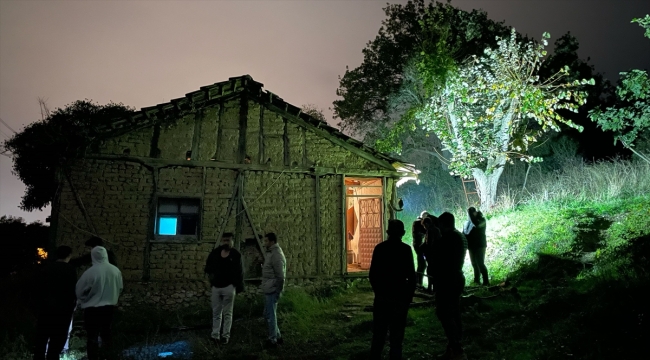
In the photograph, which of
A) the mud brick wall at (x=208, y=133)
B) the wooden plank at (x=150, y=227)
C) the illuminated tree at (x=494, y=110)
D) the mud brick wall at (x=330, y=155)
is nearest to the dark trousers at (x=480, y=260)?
the mud brick wall at (x=330, y=155)

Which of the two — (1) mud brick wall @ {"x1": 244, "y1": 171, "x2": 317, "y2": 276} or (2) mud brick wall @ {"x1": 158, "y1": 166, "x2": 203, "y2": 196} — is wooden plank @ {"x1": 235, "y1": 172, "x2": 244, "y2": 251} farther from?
(2) mud brick wall @ {"x1": 158, "y1": 166, "x2": 203, "y2": 196}

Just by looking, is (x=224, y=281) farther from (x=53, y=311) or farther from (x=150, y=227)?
(x=150, y=227)

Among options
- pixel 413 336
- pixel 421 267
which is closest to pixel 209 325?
pixel 413 336

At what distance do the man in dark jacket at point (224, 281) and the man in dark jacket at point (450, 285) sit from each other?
3.29 meters

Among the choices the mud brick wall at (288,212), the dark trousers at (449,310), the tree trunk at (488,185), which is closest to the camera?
the dark trousers at (449,310)

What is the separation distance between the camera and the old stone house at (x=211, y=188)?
971 centimetres

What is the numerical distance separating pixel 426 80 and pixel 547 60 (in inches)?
313

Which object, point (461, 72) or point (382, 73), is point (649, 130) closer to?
point (461, 72)

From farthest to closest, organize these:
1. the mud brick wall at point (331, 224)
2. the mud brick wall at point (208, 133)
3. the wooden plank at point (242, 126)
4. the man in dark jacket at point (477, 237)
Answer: the mud brick wall at point (331, 224) → the wooden plank at point (242, 126) → the mud brick wall at point (208, 133) → the man in dark jacket at point (477, 237)

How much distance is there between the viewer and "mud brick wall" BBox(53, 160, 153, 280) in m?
9.39

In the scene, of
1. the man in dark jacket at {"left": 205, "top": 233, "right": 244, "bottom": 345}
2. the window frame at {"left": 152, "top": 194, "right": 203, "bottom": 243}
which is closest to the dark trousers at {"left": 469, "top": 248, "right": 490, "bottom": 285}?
the man in dark jacket at {"left": 205, "top": 233, "right": 244, "bottom": 345}

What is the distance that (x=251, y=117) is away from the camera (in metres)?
11.5

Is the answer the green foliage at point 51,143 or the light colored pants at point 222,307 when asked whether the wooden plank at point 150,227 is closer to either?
the green foliage at point 51,143

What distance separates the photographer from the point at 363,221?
14.6m
